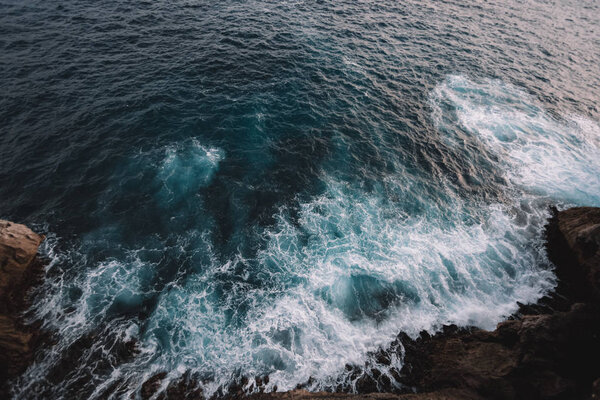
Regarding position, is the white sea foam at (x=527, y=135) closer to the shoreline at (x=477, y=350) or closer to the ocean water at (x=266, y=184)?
the ocean water at (x=266, y=184)

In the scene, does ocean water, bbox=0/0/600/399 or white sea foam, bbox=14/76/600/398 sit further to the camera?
ocean water, bbox=0/0/600/399

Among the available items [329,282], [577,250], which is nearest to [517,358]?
[329,282]

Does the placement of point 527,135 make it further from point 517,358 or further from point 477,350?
point 517,358

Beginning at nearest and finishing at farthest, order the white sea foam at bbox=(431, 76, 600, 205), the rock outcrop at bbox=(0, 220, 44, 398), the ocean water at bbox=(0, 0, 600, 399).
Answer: the rock outcrop at bbox=(0, 220, 44, 398), the ocean water at bbox=(0, 0, 600, 399), the white sea foam at bbox=(431, 76, 600, 205)

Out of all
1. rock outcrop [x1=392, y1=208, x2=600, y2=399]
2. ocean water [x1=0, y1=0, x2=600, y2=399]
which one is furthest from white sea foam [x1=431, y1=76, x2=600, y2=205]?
rock outcrop [x1=392, y1=208, x2=600, y2=399]

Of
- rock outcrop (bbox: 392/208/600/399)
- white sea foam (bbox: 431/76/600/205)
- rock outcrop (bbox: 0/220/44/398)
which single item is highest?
white sea foam (bbox: 431/76/600/205)

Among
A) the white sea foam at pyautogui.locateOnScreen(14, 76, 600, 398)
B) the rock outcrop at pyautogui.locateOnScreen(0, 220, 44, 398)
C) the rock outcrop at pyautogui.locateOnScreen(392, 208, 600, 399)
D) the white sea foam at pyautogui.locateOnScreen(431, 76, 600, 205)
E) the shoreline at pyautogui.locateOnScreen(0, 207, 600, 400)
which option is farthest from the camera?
the white sea foam at pyautogui.locateOnScreen(431, 76, 600, 205)

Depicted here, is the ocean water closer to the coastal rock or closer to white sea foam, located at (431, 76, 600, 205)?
white sea foam, located at (431, 76, 600, 205)

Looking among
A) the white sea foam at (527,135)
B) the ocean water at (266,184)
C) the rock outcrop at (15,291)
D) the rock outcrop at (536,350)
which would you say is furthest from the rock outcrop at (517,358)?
the white sea foam at (527,135)
